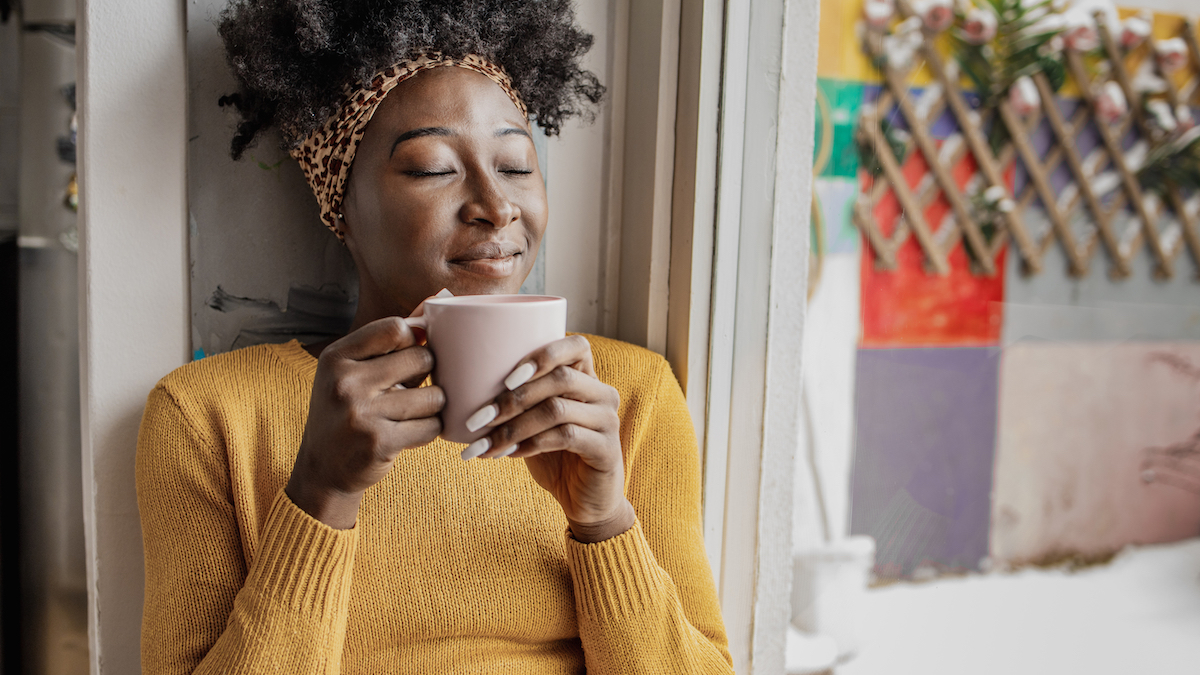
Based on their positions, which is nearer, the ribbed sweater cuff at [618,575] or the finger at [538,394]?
the finger at [538,394]

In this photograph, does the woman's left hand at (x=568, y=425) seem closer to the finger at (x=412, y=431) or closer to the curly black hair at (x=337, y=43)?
the finger at (x=412, y=431)

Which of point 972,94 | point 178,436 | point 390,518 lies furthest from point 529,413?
point 972,94

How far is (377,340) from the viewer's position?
1.86 ft

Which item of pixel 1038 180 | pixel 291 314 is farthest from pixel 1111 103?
pixel 291 314

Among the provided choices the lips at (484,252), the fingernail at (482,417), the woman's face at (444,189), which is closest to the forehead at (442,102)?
the woman's face at (444,189)

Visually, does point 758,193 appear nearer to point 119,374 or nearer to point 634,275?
point 634,275

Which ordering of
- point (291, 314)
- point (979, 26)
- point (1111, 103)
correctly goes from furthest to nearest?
point (979, 26)
point (291, 314)
point (1111, 103)

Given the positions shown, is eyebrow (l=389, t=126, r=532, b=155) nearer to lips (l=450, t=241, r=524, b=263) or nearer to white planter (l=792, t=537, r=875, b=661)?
lips (l=450, t=241, r=524, b=263)

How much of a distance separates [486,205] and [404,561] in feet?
1.35

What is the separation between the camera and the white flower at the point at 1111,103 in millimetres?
727

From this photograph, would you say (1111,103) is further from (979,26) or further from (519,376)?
(979,26)

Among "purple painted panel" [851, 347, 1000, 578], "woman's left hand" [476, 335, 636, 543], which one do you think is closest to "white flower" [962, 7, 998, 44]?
"purple painted panel" [851, 347, 1000, 578]

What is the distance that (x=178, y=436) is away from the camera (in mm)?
771

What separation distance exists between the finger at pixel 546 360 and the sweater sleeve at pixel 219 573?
0.26 metres
